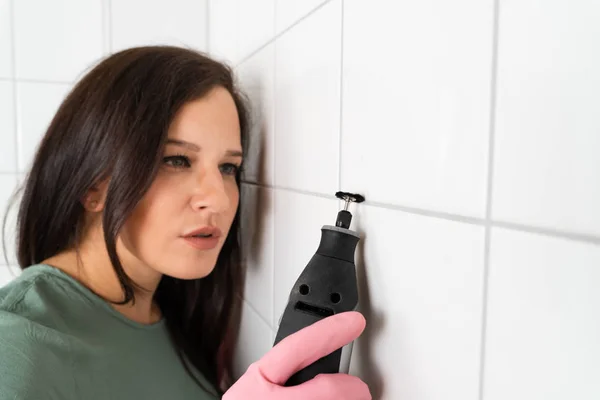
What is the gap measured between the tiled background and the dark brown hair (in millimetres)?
170

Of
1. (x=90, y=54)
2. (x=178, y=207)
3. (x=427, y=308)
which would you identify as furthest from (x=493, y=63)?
(x=90, y=54)

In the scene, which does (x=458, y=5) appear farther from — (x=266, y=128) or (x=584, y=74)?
(x=266, y=128)

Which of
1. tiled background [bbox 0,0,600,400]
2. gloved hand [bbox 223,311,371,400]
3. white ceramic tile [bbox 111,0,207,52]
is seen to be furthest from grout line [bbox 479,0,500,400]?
white ceramic tile [bbox 111,0,207,52]

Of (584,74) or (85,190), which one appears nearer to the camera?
(584,74)

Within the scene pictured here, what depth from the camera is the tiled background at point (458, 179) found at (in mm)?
232

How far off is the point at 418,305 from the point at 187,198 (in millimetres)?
380

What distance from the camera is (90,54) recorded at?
3.54 feet

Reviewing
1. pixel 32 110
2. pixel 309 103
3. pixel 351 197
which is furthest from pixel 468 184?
pixel 32 110

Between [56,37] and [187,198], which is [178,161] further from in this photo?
[56,37]

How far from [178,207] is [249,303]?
272 millimetres

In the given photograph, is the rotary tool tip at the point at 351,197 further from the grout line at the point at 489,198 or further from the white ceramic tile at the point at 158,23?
the white ceramic tile at the point at 158,23

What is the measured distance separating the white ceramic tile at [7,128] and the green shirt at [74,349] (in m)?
0.51

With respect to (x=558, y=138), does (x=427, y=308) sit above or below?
below

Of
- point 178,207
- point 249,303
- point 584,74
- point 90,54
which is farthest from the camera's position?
point 90,54
